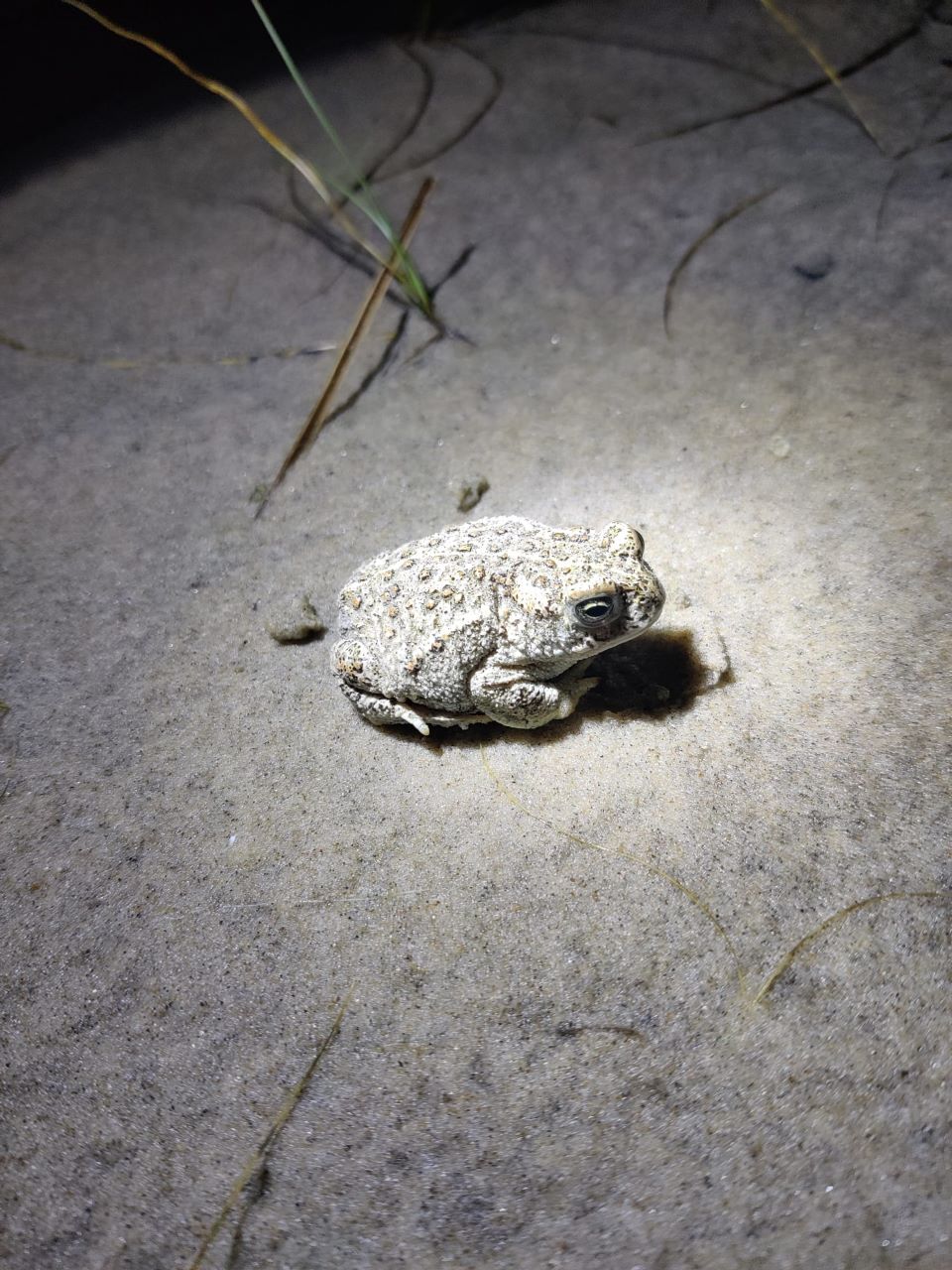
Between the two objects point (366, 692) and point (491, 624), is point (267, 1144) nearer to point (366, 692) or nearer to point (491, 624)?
point (366, 692)

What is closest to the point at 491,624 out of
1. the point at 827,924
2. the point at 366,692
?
the point at 366,692

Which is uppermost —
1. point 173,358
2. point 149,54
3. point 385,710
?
point 149,54

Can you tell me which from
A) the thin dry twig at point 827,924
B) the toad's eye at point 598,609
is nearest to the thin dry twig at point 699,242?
the toad's eye at point 598,609

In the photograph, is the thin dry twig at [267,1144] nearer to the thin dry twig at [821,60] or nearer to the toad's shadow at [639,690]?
the toad's shadow at [639,690]

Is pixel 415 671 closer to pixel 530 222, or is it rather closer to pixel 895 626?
pixel 895 626

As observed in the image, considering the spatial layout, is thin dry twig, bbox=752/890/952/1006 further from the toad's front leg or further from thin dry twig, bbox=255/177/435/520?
thin dry twig, bbox=255/177/435/520

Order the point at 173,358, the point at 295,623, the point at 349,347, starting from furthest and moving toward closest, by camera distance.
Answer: the point at 173,358 → the point at 349,347 → the point at 295,623

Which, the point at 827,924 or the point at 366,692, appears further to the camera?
the point at 366,692
